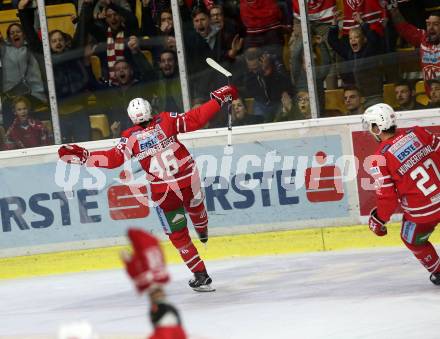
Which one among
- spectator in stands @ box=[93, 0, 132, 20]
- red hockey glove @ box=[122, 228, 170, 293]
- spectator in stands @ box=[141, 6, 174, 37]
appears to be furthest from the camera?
spectator in stands @ box=[93, 0, 132, 20]

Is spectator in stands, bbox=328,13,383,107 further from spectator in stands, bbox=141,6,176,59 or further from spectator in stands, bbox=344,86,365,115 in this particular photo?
spectator in stands, bbox=141,6,176,59

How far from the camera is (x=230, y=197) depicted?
930 cm

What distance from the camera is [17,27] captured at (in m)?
9.60

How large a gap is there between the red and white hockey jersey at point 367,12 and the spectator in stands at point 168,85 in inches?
56.2

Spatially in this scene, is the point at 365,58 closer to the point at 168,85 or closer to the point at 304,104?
the point at 304,104

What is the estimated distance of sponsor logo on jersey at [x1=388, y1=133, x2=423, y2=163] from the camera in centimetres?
698

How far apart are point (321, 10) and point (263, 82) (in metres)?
0.73

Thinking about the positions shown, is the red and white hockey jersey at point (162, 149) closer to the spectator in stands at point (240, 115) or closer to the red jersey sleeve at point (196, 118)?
the red jersey sleeve at point (196, 118)

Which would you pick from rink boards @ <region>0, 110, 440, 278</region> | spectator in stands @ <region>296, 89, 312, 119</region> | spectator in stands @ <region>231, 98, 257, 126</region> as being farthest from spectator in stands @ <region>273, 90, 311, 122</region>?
spectator in stands @ <region>231, 98, 257, 126</region>

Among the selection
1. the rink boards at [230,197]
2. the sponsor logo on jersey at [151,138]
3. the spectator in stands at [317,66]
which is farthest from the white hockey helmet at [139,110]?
the spectator in stands at [317,66]

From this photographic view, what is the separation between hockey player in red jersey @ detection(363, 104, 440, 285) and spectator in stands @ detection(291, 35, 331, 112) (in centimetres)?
205

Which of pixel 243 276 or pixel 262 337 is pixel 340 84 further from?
pixel 262 337

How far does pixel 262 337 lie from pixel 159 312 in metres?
2.92

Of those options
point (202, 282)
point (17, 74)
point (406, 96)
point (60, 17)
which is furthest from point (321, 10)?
point (17, 74)
